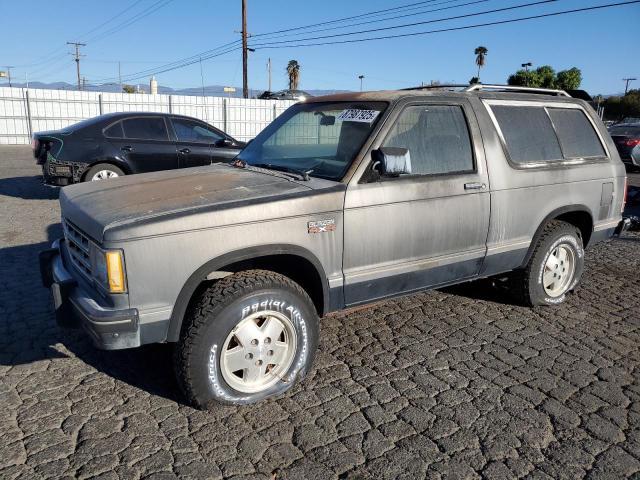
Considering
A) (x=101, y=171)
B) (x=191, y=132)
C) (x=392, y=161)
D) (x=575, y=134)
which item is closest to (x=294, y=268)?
(x=392, y=161)

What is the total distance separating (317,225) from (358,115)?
3.42ft

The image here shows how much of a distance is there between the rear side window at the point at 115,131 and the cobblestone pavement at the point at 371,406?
15.8 ft

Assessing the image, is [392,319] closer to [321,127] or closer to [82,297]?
[321,127]

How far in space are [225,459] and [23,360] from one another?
6.23 feet

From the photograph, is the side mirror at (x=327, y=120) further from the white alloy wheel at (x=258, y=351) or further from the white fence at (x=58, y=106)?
the white fence at (x=58, y=106)

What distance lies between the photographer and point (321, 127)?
405 centimetres

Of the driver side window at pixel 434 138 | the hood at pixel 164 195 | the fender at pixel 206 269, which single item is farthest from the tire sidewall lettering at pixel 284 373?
the driver side window at pixel 434 138

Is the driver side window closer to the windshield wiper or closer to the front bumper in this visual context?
the windshield wiper

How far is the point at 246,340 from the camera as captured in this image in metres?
3.06

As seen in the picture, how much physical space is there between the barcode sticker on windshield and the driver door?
6.3 inches

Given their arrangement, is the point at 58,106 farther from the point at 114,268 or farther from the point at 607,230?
the point at 607,230

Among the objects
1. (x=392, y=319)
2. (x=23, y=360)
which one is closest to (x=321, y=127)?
(x=392, y=319)

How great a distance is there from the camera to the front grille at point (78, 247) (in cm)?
301

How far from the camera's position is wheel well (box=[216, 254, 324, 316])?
3.19 m
